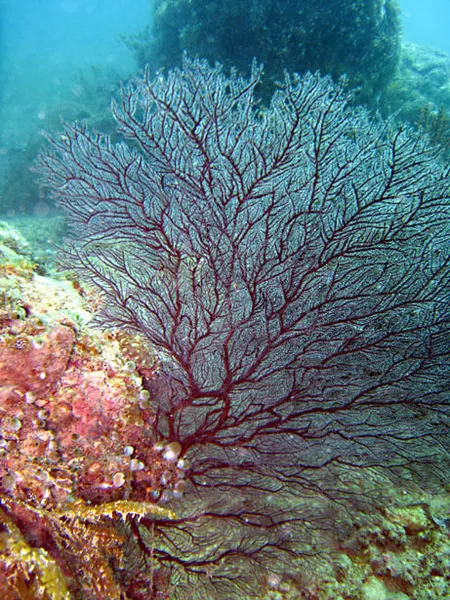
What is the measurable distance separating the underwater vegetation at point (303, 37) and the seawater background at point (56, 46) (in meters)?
12.2

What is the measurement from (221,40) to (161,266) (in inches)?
343

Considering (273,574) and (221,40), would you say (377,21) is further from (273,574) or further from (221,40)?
(273,574)

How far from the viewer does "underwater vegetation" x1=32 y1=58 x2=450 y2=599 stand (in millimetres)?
2709

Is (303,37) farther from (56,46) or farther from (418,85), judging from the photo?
(56,46)

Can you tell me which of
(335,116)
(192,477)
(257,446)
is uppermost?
(335,116)

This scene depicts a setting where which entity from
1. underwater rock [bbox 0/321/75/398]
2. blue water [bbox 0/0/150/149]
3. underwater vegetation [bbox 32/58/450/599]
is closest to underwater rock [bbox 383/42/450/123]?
underwater vegetation [bbox 32/58/450/599]

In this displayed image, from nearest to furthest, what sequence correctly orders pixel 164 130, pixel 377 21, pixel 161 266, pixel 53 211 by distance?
pixel 164 130 < pixel 161 266 < pixel 377 21 < pixel 53 211

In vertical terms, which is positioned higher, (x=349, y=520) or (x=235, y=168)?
(x=235, y=168)

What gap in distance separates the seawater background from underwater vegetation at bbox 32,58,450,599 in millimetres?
18881

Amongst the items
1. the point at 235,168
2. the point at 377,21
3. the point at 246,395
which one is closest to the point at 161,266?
the point at 235,168

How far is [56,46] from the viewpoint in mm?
60156

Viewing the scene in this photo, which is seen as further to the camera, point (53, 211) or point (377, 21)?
point (53, 211)

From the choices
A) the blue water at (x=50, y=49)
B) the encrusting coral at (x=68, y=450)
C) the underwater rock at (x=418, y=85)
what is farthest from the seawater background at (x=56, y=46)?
the encrusting coral at (x=68, y=450)

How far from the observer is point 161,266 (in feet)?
9.79
